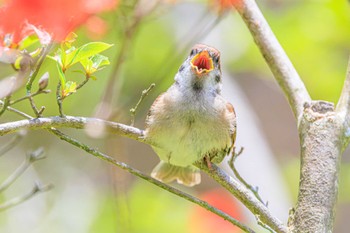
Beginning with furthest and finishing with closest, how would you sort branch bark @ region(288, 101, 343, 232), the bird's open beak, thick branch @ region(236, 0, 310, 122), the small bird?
the bird's open beak
the small bird
thick branch @ region(236, 0, 310, 122)
branch bark @ region(288, 101, 343, 232)

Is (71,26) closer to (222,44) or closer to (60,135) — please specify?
(60,135)

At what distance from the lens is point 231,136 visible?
126 inches

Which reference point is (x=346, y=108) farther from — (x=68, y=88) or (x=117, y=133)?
(x=68, y=88)

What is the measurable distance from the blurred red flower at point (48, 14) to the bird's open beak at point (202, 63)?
128 centimetres

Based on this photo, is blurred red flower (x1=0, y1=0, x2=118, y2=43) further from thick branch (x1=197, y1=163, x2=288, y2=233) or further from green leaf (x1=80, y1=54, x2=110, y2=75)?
thick branch (x1=197, y1=163, x2=288, y2=233)

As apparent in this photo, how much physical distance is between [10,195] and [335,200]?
3.31 metres

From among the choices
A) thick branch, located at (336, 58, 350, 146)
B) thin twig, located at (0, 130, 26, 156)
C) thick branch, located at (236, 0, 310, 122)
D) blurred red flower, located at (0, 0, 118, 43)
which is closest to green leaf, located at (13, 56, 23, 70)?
blurred red flower, located at (0, 0, 118, 43)

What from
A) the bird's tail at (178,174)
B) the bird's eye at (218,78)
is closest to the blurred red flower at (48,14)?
the bird's eye at (218,78)

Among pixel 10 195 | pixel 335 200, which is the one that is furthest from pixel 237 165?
pixel 335 200

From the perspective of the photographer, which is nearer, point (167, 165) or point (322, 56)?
point (167, 165)

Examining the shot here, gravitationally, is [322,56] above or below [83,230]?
above

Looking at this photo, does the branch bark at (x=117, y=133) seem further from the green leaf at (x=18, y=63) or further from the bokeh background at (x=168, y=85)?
the bokeh background at (x=168, y=85)

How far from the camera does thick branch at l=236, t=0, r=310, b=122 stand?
103 inches

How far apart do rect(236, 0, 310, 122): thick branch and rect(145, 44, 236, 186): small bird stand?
18.7 inches
